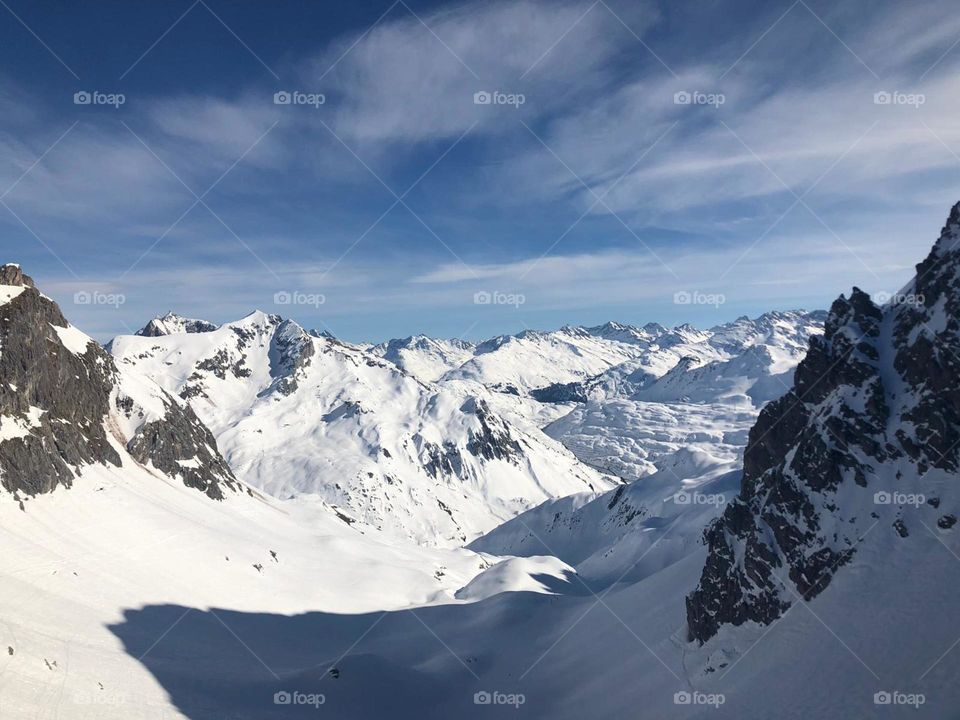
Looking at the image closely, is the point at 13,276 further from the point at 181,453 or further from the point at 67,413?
the point at 181,453

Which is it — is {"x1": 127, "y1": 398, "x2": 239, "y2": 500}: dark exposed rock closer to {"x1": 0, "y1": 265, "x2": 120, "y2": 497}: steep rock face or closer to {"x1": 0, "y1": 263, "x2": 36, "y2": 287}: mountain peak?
{"x1": 0, "y1": 265, "x2": 120, "y2": 497}: steep rock face

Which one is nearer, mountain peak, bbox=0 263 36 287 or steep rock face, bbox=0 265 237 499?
steep rock face, bbox=0 265 237 499

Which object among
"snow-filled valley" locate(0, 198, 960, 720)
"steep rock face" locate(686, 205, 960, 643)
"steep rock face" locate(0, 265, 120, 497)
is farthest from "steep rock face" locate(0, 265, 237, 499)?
"steep rock face" locate(686, 205, 960, 643)

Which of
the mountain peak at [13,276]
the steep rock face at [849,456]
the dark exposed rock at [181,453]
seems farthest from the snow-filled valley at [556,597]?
the dark exposed rock at [181,453]

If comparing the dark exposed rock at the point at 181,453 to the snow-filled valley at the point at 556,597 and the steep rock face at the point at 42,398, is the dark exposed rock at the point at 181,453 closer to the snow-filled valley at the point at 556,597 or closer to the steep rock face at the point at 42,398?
the steep rock face at the point at 42,398

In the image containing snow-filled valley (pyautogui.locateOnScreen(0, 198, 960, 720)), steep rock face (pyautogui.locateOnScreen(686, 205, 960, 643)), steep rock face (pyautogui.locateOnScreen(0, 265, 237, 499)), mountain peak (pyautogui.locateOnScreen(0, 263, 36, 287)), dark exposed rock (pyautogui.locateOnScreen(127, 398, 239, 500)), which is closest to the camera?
snow-filled valley (pyautogui.locateOnScreen(0, 198, 960, 720))

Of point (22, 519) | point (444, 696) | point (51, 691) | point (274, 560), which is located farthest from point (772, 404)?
point (22, 519)

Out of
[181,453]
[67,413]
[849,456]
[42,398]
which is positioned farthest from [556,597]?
[42,398]
